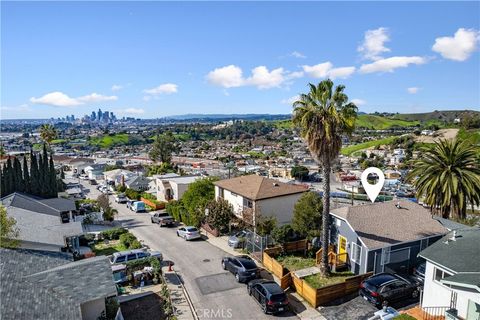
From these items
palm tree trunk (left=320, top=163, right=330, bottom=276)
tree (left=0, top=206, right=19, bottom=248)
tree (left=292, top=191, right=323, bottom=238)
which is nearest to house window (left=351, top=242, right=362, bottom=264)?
palm tree trunk (left=320, top=163, right=330, bottom=276)

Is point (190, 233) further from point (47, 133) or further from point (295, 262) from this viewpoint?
point (47, 133)

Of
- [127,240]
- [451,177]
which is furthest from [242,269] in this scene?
[451,177]

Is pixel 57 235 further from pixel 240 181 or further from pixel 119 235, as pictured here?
pixel 240 181

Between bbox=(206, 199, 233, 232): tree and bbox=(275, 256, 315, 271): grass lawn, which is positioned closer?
bbox=(275, 256, 315, 271): grass lawn

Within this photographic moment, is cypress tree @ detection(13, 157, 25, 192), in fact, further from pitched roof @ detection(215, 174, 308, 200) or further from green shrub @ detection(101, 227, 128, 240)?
pitched roof @ detection(215, 174, 308, 200)

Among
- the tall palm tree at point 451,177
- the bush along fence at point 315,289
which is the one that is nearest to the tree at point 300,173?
the tall palm tree at point 451,177

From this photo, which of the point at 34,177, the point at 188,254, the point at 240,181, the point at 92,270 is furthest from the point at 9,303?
the point at 34,177

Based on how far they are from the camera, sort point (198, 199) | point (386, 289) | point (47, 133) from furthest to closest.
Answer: point (47, 133) → point (198, 199) → point (386, 289)
